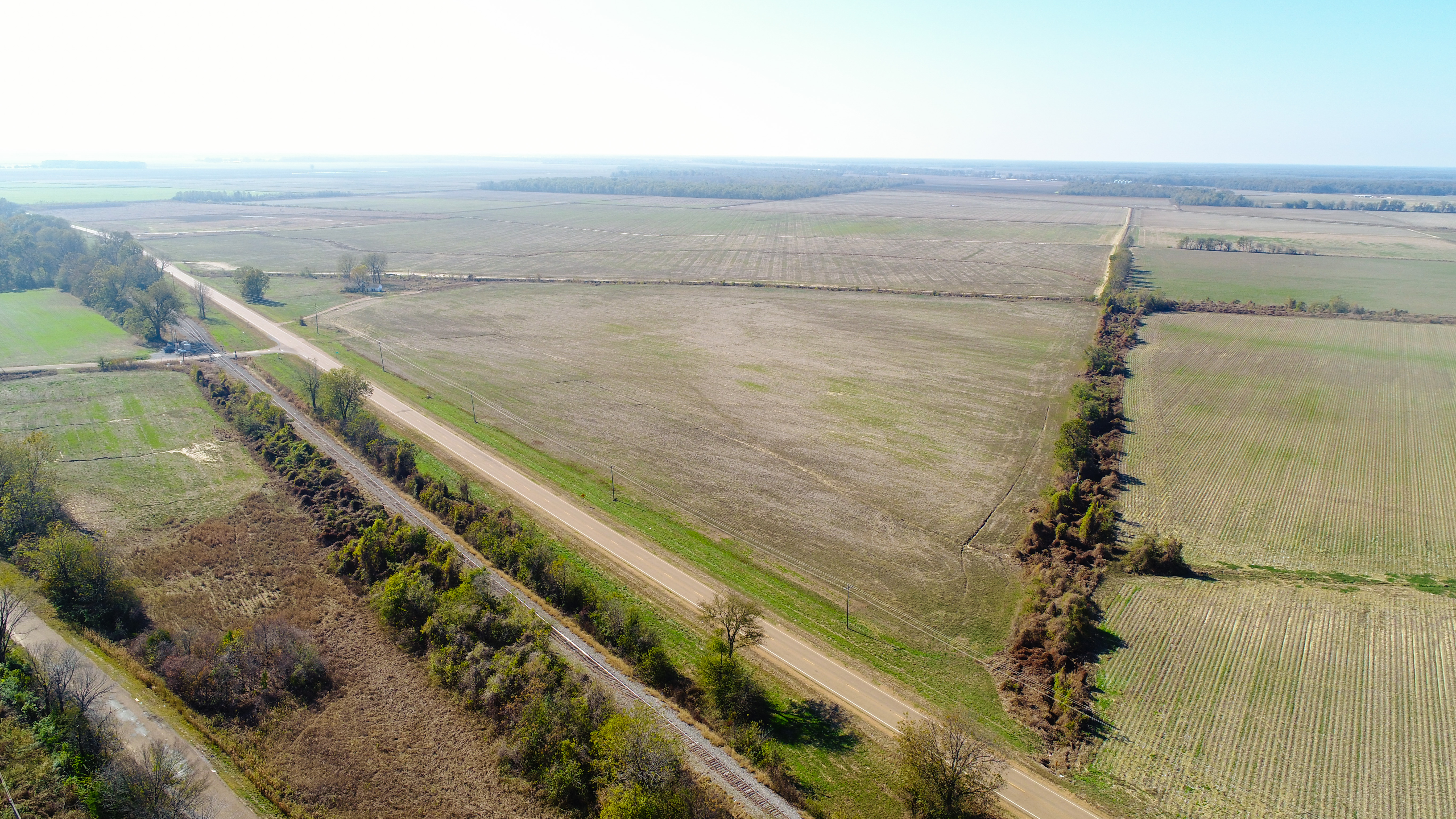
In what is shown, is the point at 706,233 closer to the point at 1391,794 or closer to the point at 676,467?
the point at 676,467

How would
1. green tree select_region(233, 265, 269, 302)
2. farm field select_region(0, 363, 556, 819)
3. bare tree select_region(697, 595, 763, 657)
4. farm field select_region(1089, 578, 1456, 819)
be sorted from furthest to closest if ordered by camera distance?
green tree select_region(233, 265, 269, 302) → bare tree select_region(697, 595, 763, 657) → farm field select_region(0, 363, 556, 819) → farm field select_region(1089, 578, 1456, 819)

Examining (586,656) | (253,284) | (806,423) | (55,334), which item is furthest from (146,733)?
(253,284)

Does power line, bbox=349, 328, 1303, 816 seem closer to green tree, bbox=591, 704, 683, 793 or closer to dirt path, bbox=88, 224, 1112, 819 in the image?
dirt path, bbox=88, 224, 1112, 819

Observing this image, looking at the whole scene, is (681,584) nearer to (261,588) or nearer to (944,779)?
(944,779)

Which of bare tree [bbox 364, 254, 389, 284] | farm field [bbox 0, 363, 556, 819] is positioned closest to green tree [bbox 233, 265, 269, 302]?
bare tree [bbox 364, 254, 389, 284]

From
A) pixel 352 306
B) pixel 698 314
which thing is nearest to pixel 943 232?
pixel 698 314
